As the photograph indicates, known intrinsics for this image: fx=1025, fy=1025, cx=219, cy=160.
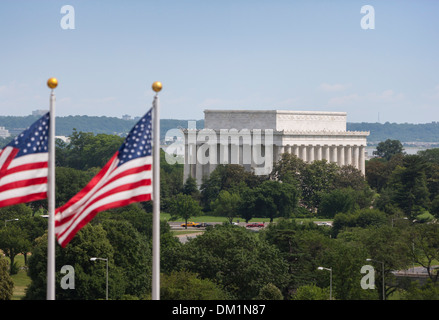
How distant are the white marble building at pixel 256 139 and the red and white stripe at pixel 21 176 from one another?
131 m

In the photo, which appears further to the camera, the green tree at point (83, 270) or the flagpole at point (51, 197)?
the green tree at point (83, 270)

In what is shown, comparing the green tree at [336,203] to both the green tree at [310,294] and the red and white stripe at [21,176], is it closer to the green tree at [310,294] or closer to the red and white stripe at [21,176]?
the green tree at [310,294]

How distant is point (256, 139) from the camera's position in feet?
546

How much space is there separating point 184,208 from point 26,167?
3878 inches

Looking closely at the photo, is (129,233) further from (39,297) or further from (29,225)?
(29,225)

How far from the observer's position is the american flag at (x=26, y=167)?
95.2 ft

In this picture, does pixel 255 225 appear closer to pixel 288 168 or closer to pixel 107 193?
pixel 288 168

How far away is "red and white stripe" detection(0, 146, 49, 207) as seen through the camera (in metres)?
29.0

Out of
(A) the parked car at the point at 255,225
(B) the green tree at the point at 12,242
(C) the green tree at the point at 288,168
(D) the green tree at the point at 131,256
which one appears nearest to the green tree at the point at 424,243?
(D) the green tree at the point at 131,256

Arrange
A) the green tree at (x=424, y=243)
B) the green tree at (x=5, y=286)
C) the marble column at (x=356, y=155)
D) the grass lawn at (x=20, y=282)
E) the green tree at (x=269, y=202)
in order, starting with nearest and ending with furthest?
1. the green tree at (x=5, y=286)
2. the grass lawn at (x=20, y=282)
3. the green tree at (x=424, y=243)
4. the green tree at (x=269, y=202)
5. the marble column at (x=356, y=155)

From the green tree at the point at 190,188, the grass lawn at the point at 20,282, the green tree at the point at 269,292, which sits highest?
the green tree at the point at 190,188

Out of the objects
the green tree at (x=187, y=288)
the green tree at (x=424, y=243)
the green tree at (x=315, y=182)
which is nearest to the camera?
the green tree at (x=187, y=288)

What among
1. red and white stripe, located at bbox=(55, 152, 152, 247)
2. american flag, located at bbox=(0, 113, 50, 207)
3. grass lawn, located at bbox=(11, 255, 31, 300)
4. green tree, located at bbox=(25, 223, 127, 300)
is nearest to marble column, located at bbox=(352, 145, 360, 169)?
grass lawn, located at bbox=(11, 255, 31, 300)
